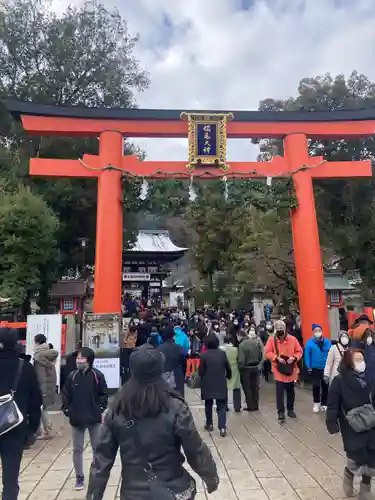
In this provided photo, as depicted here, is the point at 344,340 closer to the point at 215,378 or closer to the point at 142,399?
the point at 215,378

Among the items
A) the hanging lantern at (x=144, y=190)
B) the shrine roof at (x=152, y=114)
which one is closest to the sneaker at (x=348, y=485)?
the hanging lantern at (x=144, y=190)

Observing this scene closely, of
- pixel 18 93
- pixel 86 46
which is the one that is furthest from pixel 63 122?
pixel 86 46

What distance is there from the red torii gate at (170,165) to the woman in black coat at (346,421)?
23.1ft

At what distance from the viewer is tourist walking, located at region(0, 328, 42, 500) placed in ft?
10.9

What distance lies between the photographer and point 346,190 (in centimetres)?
1598

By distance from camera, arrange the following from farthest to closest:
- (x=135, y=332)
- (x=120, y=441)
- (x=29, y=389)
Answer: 1. (x=135, y=332)
2. (x=29, y=389)
3. (x=120, y=441)

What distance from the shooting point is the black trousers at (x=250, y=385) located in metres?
7.54

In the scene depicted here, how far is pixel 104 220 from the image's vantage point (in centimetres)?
1084

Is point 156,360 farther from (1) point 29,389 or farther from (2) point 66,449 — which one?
(2) point 66,449

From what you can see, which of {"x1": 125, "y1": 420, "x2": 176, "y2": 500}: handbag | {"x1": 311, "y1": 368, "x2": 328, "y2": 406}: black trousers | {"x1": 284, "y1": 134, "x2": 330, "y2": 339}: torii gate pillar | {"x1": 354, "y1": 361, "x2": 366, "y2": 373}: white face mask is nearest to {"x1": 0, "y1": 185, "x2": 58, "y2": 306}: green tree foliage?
{"x1": 284, "y1": 134, "x2": 330, "y2": 339}: torii gate pillar

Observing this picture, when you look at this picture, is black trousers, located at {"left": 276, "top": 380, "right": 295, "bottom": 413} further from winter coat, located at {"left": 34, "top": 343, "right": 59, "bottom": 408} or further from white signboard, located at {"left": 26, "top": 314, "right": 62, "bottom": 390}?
white signboard, located at {"left": 26, "top": 314, "right": 62, "bottom": 390}

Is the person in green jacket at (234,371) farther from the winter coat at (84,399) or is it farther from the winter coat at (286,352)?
the winter coat at (84,399)

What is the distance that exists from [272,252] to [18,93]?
10913 millimetres

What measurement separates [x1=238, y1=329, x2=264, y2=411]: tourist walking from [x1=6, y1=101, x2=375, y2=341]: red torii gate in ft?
12.4
